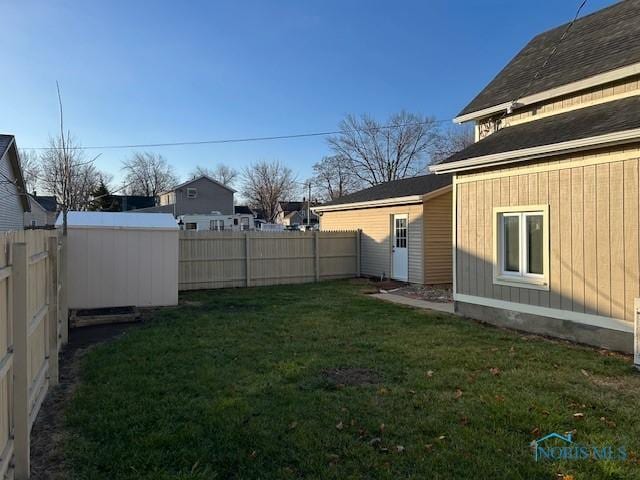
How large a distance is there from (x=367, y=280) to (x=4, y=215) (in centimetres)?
1505

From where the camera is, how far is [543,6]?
8.41m

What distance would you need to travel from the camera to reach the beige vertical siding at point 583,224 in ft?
20.8

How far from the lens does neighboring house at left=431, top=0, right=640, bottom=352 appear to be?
646cm

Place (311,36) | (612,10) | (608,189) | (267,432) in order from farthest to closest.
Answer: (311,36) < (612,10) < (608,189) < (267,432)

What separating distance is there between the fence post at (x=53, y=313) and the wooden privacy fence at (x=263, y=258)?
27.6 feet

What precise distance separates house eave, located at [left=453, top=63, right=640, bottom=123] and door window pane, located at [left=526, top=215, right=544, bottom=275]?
8.57 feet

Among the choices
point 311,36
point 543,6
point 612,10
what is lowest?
point 543,6

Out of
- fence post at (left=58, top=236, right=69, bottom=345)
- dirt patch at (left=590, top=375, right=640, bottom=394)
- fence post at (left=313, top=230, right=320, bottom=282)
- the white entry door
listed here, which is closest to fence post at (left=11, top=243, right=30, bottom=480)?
fence post at (left=58, top=236, right=69, bottom=345)

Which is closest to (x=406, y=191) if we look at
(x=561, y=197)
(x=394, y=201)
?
(x=394, y=201)

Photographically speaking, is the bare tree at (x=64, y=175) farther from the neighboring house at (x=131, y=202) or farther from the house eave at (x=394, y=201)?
the neighboring house at (x=131, y=202)

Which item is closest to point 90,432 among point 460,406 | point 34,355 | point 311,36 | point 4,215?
point 34,355

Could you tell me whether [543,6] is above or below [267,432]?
above

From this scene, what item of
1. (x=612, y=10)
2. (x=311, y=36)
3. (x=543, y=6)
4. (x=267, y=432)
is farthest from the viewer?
(x=311, y=36)

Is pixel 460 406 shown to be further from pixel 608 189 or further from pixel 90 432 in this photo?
pixel 608 189
